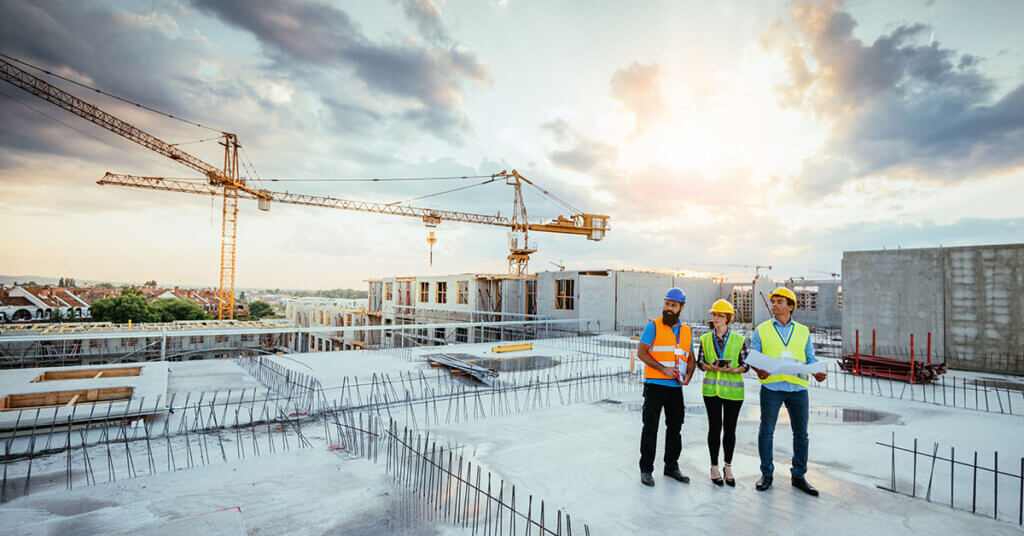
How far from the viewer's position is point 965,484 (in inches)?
195

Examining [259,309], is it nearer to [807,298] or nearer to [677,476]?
[807,298]

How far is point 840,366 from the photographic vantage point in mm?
13195

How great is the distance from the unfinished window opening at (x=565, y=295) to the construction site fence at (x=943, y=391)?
1503 centimetres

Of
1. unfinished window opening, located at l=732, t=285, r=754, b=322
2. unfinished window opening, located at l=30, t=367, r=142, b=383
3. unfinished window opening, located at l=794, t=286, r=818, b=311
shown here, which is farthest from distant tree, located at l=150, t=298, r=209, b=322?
unfinished window opening, located at l=794, t=286, r=818, b=311

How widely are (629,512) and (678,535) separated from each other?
50 cm

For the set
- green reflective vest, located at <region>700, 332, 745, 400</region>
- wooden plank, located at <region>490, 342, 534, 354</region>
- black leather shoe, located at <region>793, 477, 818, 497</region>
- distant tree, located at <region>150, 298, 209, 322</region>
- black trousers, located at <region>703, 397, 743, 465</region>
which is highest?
green reflective vest, located at <region>700, 332, 745, 400</region>

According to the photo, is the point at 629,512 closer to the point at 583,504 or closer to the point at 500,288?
the point at 583,504

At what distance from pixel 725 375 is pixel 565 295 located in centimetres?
2279

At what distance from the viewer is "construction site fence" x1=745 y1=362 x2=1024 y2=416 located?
912cm

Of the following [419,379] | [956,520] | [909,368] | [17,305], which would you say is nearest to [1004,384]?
[909,368]

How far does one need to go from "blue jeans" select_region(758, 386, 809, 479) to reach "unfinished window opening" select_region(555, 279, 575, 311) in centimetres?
2187

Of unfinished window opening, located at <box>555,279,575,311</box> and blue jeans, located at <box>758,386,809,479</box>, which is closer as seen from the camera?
blue jeans, located at <box>758,386,809,479</box>

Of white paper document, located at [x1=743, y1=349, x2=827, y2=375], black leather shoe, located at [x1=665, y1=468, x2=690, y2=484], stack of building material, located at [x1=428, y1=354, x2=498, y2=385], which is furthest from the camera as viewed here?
stack of building material, located at [x1=428, y1=354, x2=498, y2=385]

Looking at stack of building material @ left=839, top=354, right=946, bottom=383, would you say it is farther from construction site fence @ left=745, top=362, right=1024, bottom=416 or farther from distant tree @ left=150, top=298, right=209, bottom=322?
distant tree @ left=150, top=298, right=209, bottom=322
